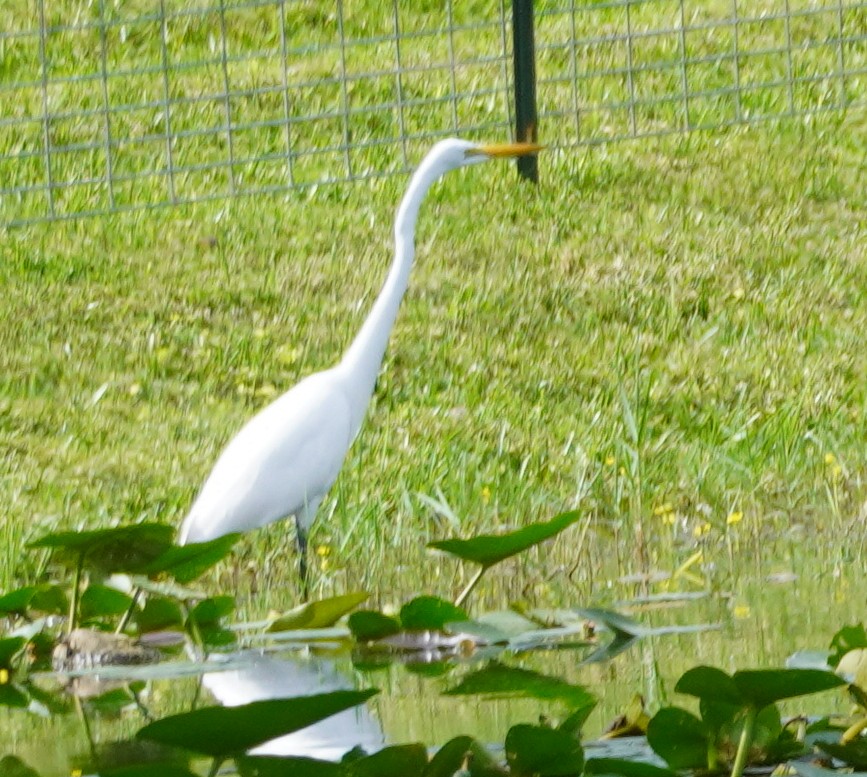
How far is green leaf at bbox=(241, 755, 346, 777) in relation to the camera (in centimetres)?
194

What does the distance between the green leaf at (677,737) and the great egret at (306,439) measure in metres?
2.19

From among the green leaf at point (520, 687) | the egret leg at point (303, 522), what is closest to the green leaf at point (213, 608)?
the green leaf at point (520, 687)

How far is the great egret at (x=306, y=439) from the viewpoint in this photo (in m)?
4.43

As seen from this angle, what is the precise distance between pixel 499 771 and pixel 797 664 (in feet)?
2.02

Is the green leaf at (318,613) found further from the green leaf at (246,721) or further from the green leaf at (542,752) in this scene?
the green leaf at (246,721)

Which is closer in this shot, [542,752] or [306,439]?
[542,752]

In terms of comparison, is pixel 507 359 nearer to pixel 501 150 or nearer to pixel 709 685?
pixel 501 150

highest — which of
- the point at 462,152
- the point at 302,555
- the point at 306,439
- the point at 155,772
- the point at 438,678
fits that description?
the point at 462,152

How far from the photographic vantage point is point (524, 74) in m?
6.93

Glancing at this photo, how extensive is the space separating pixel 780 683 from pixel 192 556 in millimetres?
1264

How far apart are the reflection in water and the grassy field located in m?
0.85

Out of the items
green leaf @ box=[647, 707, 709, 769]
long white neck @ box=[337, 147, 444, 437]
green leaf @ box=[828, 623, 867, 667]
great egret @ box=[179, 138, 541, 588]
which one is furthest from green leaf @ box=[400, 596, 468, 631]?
long white neck @ box=[337, 147, 444, 437]

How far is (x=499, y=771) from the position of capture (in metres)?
2.10

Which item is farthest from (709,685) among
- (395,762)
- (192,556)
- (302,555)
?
(302,555)
